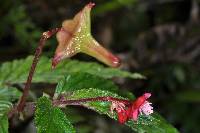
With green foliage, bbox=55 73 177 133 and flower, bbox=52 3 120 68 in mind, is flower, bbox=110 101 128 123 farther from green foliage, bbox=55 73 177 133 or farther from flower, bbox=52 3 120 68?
flower, bbox=52 3 120 68

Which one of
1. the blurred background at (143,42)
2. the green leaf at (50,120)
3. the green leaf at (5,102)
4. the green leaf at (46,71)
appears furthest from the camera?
the blurred background at (143,42)

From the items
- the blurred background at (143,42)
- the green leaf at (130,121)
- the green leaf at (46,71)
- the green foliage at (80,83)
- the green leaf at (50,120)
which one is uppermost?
the blurred background at (143,42)

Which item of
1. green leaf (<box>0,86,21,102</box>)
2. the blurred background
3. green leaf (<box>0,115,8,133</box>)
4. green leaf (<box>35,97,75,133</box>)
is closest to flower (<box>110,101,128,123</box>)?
green leaf (<box>35,97,75,133</box>)

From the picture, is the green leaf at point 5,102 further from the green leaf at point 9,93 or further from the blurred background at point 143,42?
the blurred background at point 143,42

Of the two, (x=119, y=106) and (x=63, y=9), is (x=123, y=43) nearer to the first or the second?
(x=63, y=9)

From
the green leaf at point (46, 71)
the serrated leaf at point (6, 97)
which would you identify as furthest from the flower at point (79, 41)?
the green leaf at point (46, 71)
